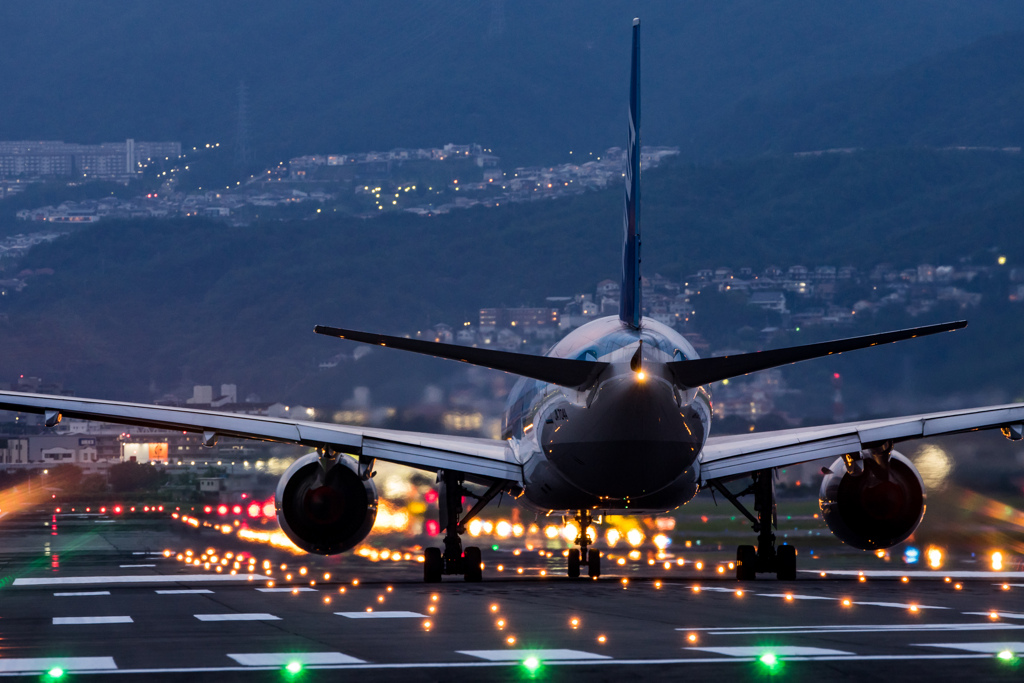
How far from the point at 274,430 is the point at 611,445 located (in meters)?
6.34

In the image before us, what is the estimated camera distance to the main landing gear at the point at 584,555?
30531 millimetres

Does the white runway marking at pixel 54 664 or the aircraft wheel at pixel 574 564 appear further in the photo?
the aircraft wheel at pixel 574 564

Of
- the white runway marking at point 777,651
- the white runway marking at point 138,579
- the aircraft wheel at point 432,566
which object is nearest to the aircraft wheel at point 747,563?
the aircraft wheel at point 432,566

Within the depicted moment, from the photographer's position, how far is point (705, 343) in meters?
130

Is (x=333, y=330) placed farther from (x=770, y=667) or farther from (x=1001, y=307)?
(x=1001, y=307)

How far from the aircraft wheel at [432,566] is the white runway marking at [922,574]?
835cm

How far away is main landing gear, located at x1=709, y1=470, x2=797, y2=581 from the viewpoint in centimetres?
2917

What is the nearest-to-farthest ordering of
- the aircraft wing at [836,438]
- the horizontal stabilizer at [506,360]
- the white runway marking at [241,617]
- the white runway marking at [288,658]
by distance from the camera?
the white runway marking at [288,658], the white runway marking at [241,617], the horizontal stabilizer at [506,360], the aircraft wing at [836,438]

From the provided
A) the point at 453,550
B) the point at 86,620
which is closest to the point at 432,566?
the point at 453,550

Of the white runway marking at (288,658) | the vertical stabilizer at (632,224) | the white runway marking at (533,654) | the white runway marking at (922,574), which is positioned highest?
the vertical stabilizer at (632,224)

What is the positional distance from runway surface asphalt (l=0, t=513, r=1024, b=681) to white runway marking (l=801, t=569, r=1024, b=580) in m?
0.08

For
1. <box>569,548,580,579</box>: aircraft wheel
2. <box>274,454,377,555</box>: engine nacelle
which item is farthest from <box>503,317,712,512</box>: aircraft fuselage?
<box>274,454,377,555</box>: engine nacelle

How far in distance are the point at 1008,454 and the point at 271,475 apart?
85.6 feet

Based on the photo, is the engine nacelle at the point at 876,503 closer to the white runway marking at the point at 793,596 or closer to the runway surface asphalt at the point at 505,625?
the runway surface asphalt at the point at 505,625
